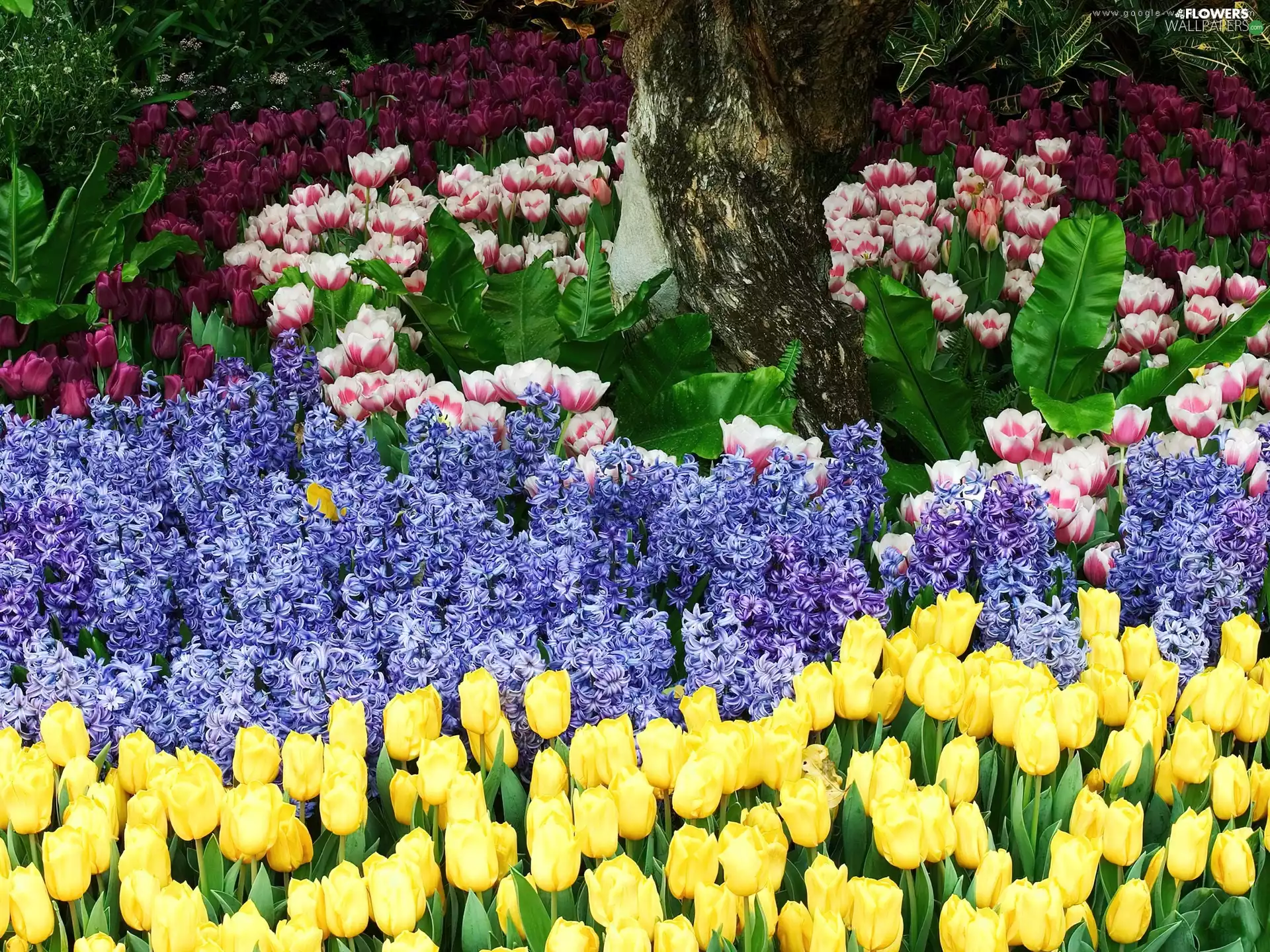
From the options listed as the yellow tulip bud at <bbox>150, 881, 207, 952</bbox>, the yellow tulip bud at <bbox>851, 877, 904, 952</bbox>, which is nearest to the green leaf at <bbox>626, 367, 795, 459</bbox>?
the yellow tulip bud at <bbox>851, 877, 904, 952</bbox>

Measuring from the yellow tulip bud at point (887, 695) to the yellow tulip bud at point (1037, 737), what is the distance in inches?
9.0

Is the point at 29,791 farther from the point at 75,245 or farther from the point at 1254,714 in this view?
the point at 75,245

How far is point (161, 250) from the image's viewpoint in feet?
12.8

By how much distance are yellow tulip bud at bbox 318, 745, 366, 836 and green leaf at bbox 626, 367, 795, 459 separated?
132 centimetres

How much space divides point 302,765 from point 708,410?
148 centimetres

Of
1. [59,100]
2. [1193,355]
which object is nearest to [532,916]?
[1193,355]

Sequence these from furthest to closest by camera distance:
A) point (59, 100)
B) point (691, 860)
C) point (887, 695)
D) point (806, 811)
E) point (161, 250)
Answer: point (59, 100), point (161, 250), point (887, 695), point (806, 811), point (691, 860)

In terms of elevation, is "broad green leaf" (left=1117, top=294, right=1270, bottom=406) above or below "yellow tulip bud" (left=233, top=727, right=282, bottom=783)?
above

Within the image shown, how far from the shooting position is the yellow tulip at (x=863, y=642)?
1993mm

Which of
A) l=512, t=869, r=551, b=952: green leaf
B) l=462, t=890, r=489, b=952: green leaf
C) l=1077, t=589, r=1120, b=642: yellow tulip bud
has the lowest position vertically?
l=462, t=890, r=489, b=952: green leaf

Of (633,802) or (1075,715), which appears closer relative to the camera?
(633,802)

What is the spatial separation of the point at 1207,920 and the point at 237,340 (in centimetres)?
258

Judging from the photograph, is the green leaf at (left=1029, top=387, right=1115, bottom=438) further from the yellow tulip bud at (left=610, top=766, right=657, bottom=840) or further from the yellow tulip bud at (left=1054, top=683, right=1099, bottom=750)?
the yellow tulip bud at (left=610, top=766, right=657, bottom=840)

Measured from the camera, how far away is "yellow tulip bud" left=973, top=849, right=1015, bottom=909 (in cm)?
158
